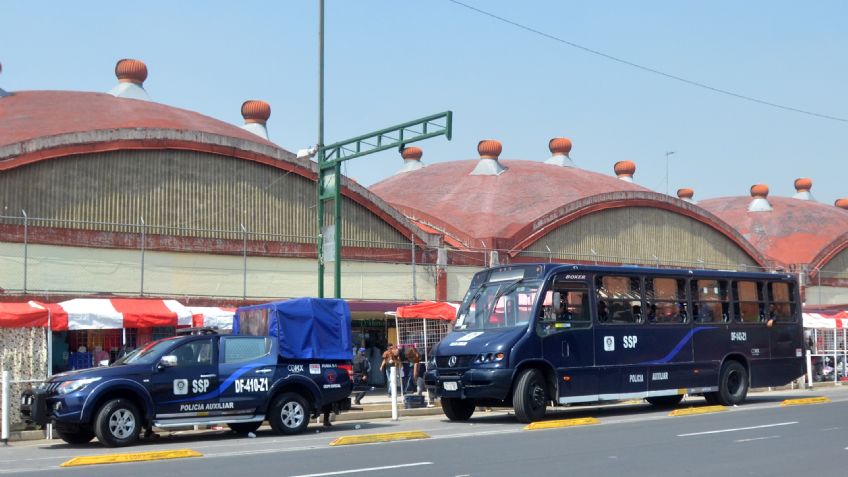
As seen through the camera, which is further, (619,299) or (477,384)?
(619,299)

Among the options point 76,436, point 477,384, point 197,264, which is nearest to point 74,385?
point 76,436

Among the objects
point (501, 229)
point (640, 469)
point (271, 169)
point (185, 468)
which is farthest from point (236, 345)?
point (501, 229)

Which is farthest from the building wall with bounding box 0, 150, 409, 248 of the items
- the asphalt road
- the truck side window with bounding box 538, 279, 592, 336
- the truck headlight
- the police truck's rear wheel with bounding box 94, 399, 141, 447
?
the truck side window with bounding box 538, 279, 592, 336

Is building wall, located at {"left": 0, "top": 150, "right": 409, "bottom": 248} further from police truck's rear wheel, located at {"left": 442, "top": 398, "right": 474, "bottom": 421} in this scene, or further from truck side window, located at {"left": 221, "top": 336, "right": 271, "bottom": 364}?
police truck's rear wheel, located at {"left": 442, "top": 398, "right": 474, "bottom": 421}

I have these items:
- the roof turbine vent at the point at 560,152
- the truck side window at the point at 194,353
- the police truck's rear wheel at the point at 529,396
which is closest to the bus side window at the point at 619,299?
the police truck's rear wheel at the point at 529,396

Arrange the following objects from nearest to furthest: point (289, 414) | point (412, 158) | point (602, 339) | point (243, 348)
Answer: point (243, 348) → point (289, 414) → point (602, 339) → point (412, 158)

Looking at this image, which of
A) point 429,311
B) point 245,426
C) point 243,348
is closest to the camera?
point 243,348

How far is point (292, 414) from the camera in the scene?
59.6ft

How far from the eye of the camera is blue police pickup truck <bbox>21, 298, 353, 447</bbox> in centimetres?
1605

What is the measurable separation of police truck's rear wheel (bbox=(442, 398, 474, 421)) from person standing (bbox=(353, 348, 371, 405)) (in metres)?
4.78

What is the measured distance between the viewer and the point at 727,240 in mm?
47812

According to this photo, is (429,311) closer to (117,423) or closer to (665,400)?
(665,400)

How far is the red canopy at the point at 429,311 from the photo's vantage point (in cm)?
2767

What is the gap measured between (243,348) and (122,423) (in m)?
2.65
